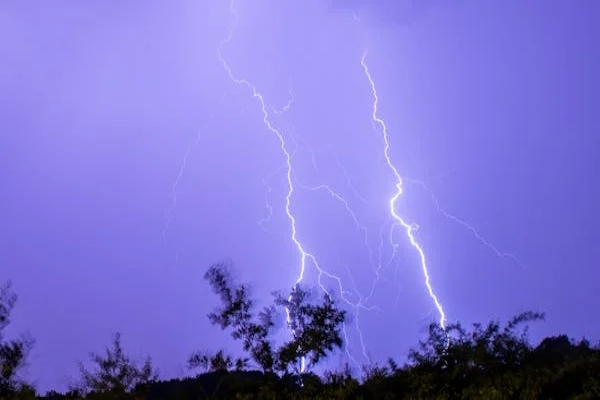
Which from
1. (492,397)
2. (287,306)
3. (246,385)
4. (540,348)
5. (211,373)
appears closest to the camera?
(492,397)

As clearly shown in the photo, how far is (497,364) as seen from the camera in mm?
9672

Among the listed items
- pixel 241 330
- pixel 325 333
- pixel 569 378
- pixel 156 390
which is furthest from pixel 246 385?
pixel 569 378

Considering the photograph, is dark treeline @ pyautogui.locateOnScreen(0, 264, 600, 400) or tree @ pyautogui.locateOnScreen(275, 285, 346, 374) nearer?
dark treeline @ pyautogui.locateOnScreen(0, 264, 600, 400)

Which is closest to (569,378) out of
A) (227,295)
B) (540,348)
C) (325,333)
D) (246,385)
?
(540,348)

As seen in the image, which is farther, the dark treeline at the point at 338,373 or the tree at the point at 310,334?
the tree at the point at 310,334

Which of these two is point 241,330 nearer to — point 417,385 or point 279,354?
point 279,354

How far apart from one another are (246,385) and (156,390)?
156 cm

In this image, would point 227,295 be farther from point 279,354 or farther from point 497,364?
point 497,364

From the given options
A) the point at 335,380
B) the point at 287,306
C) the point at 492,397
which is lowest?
the point at 492,397

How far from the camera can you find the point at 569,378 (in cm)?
730

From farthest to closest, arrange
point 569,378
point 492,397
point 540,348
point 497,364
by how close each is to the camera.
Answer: point 540,348 → point 497,364 → point 569,378 → point 492,397

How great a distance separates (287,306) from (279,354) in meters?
1.08

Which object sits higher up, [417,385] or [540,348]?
[540,348]

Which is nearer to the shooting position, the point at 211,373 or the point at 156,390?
the point at 156,390
